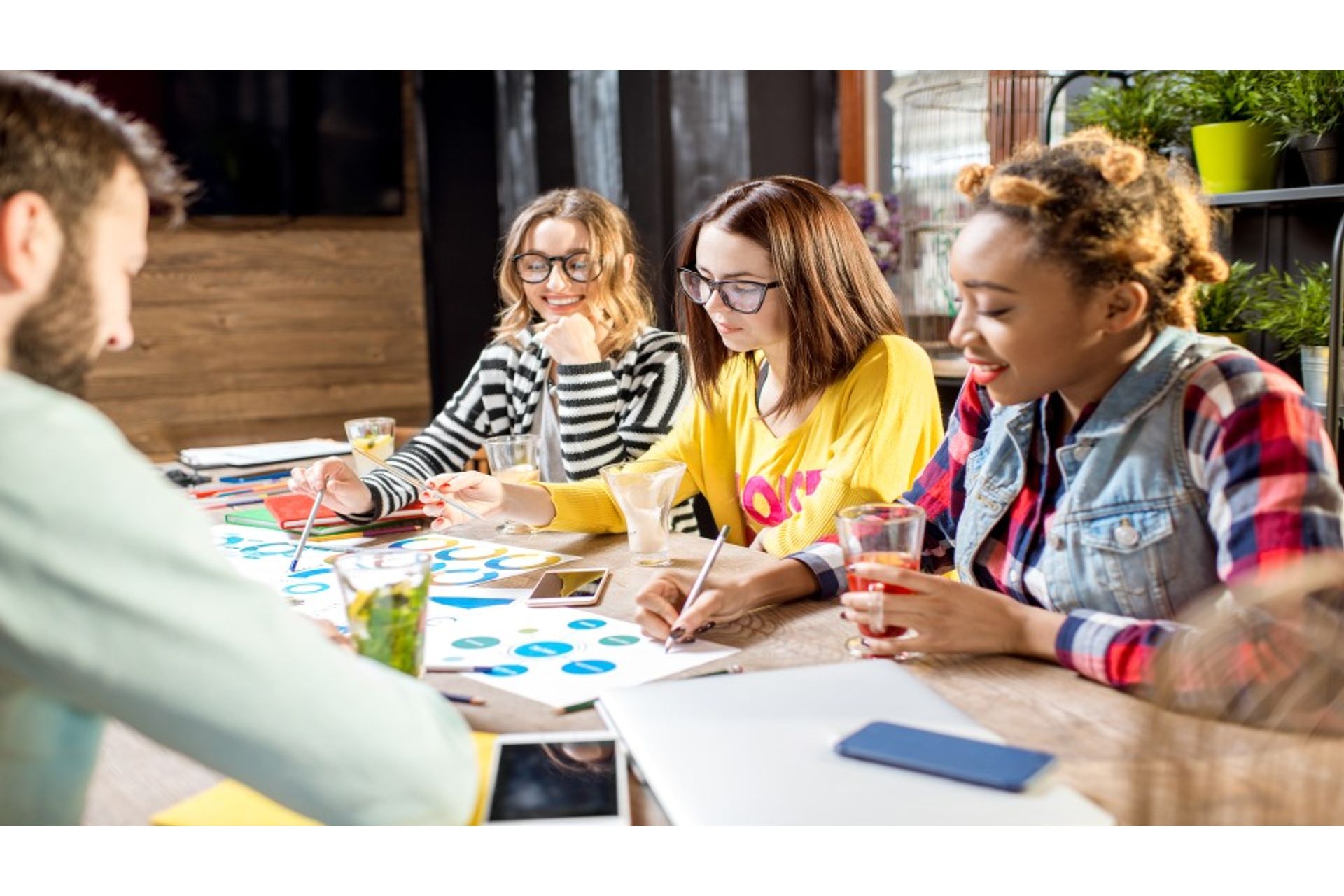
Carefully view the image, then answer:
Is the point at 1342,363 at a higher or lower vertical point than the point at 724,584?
higher

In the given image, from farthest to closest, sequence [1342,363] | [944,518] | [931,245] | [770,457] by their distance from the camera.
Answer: [931,245] < [1342,363] < [770,457] < [944,518]

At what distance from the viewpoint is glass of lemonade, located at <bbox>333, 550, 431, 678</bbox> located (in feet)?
3.25

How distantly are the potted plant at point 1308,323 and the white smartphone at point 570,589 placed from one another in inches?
58.2

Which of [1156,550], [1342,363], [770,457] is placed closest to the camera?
[1156,550]

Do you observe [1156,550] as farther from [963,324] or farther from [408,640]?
[408,640]

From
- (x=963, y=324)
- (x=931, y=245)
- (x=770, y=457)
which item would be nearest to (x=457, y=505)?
(x=770, y=457)

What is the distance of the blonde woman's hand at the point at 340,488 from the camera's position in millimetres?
1766

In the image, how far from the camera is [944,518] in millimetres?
1434

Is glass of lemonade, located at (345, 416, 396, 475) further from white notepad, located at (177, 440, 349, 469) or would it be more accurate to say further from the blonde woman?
white notepad, located at (177, 440, 349, 469)

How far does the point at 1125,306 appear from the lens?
1.16 meters

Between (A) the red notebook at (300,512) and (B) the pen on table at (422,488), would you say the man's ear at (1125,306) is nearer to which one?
(B) the pen on table at (422,488)

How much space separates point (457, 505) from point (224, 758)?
1.09 metres

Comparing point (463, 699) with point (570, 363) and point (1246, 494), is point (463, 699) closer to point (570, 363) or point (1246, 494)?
point (1246, 494)

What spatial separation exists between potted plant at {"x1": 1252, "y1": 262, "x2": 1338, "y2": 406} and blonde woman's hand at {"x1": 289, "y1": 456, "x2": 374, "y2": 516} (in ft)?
5.48
